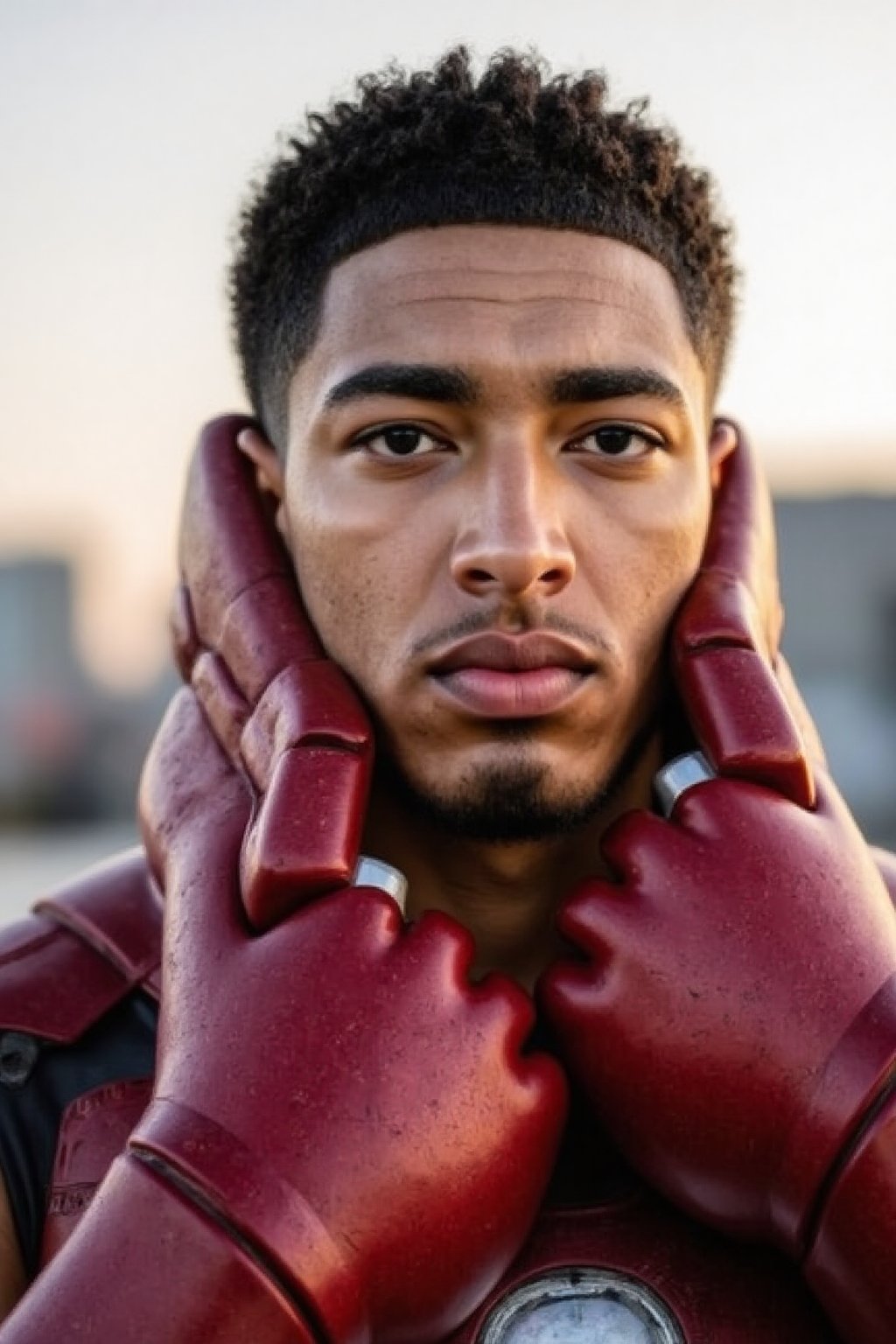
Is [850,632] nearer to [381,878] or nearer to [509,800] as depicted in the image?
[509,800]

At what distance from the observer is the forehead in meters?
2.54

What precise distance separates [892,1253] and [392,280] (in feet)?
4.52

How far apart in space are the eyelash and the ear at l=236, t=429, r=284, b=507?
0.31 meters

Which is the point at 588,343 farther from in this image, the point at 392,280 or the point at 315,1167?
the point at 315,1167

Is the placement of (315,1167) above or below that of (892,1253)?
above

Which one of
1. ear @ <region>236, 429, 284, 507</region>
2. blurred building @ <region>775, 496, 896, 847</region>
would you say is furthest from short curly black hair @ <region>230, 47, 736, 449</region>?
blurred building @ <region>775, 496, 896, 847</region>

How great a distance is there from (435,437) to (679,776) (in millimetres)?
548

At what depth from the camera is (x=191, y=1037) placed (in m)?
2.17

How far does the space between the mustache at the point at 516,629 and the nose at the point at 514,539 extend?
0.03 m

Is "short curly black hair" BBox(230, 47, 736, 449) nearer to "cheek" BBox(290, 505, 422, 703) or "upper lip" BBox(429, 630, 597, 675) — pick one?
"cheek" BBox(290, 505, 422, 703)

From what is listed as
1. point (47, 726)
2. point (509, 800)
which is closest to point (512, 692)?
point (509, 800)

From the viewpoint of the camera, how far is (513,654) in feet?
8.07

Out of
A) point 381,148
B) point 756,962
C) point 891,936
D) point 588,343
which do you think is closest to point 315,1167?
point 756,962

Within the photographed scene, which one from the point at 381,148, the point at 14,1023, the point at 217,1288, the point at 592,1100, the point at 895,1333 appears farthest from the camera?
the point at 381,148
